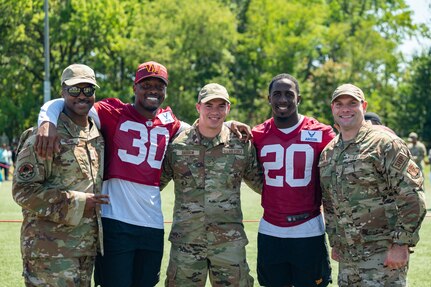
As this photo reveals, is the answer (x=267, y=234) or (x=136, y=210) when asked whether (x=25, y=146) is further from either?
(x=267, y=234)

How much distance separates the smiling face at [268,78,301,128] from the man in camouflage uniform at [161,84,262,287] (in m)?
0.45

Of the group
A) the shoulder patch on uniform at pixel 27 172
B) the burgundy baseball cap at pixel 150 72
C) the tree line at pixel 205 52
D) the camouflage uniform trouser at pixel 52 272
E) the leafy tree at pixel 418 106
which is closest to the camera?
the shoulder patch on uniform at pixel 27 172

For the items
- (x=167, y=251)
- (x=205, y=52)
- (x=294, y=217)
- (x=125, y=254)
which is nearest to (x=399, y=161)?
(x=294, y=217)

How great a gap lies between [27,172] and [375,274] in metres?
2.84

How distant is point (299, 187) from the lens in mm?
6004

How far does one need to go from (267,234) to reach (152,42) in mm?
31141

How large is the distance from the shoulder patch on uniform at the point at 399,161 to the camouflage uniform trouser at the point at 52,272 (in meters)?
2.63

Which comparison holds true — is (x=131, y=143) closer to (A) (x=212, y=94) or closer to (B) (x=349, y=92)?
(A) (x=212, y=94)

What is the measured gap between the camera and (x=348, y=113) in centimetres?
547

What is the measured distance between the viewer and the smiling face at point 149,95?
19.4 feet

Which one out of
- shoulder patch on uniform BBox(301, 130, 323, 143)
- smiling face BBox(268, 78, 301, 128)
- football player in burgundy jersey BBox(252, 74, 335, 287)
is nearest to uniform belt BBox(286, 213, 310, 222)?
football player in burgundy jersey BBox(252, 74, 335, 287)

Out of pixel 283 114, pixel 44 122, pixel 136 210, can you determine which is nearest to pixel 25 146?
pixel 44 122

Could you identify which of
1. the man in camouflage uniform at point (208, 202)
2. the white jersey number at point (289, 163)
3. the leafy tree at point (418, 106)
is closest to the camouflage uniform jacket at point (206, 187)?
the man in camouflage uniform at point (208, 202)

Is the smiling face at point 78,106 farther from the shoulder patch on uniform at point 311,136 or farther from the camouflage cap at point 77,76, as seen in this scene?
the shoulder patch on uniform at point 311,136
